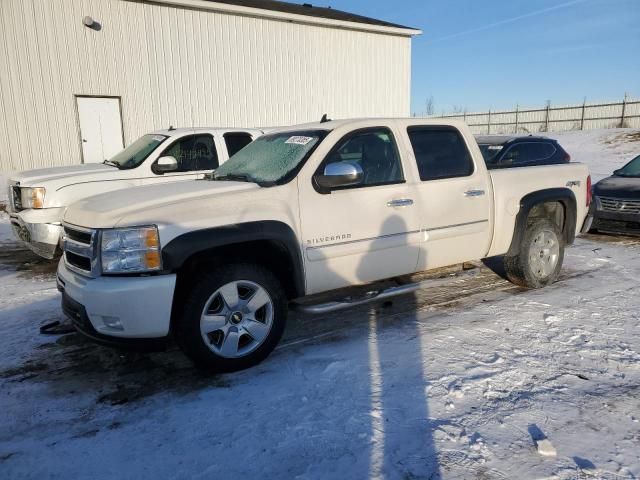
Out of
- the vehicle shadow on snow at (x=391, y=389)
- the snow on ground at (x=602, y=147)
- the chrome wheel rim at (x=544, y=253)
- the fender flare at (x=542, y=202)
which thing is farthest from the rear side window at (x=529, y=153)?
the snow on ground at (x=602, y=147)

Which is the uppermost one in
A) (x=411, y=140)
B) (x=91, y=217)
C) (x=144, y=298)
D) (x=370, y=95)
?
(x=370, y=95)

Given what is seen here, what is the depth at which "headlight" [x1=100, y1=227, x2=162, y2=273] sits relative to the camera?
3174 millimetres

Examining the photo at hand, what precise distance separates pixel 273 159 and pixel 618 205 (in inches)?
261

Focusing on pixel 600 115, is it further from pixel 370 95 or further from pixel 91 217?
pixel 91 217

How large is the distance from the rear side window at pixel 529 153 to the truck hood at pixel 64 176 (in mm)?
6158

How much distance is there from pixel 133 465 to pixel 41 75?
13.8 meters

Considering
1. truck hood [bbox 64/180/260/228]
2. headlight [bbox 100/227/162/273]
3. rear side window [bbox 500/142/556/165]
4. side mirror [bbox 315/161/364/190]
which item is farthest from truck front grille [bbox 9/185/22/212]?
rear side window [bbox 500/142/556/165]

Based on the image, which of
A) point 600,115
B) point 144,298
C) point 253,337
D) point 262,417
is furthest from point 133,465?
point 600,115

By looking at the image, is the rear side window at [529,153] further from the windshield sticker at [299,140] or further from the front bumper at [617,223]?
the windshield sticker at [299,140]

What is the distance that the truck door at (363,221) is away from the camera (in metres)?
3.80

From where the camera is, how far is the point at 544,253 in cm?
544

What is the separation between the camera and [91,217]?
3391mm

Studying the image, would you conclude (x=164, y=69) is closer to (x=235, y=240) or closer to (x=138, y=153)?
(x=138, y=153)

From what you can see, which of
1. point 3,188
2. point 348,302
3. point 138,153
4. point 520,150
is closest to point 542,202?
point 348,302
